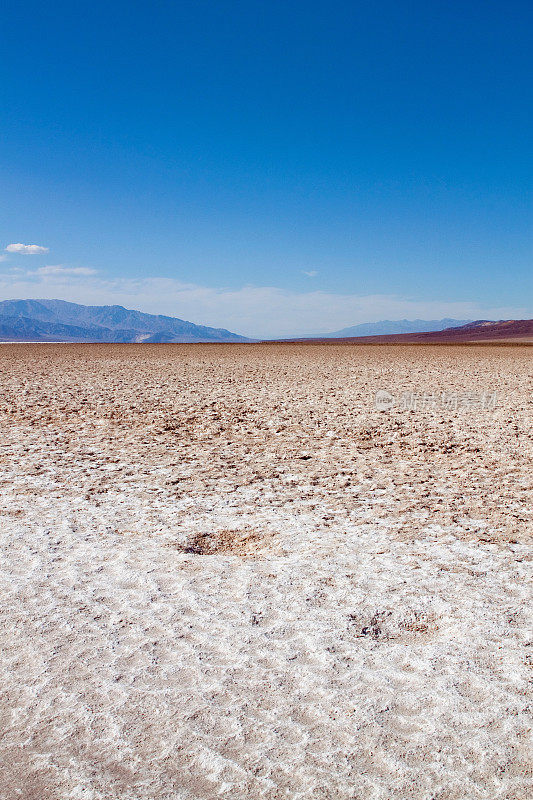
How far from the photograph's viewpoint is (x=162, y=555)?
14.1 feet

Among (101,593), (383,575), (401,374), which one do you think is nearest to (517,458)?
(383,575)

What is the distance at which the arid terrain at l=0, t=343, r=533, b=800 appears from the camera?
7.41 ft

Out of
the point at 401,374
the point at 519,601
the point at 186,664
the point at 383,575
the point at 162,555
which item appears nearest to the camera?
the point at 186,664

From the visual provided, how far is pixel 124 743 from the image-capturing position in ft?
7.75

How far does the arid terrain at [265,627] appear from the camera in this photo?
226 centimetres

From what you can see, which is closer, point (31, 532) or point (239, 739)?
point (239, 739)

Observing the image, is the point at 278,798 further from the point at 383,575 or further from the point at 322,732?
the point at 383,575

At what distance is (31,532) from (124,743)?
2719mm

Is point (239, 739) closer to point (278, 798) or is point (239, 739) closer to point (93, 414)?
point (278, 798)

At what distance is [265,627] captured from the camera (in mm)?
3254

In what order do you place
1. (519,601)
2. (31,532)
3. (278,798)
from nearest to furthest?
1. (278,798)
2. (519,601)
3. (31,532)

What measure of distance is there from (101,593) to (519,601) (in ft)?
8.15

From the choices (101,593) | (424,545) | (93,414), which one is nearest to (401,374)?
(93,414)

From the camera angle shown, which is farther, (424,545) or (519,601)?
(424,545)
